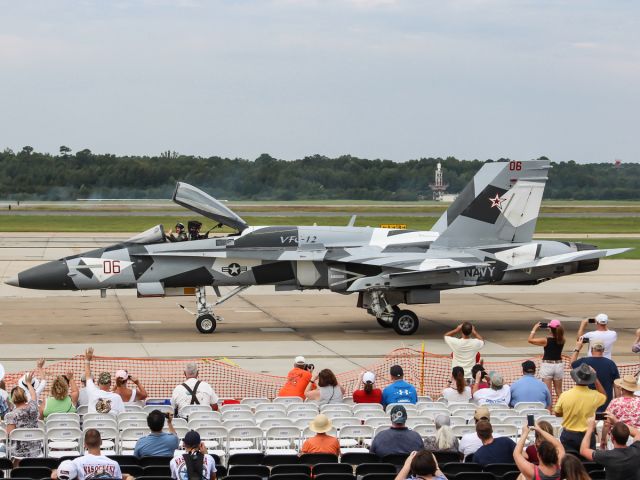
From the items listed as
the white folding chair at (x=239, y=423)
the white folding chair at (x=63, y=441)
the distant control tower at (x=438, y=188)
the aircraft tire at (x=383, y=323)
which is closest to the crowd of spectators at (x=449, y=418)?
the white folding chair at (x=63, y=441)

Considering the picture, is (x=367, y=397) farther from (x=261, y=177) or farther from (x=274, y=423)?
(x=261, y=177)

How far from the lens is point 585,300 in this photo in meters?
32.8

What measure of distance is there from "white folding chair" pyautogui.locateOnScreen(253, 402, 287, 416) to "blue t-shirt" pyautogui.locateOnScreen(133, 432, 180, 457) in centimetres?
274

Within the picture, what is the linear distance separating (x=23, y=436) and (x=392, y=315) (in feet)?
50.3

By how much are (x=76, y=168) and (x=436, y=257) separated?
96.3 meters

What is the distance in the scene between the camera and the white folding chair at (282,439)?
11.7 m

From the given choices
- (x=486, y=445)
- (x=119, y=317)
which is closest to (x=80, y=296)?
(x=119, y=317)

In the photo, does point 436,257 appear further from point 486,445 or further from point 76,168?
point 76,168

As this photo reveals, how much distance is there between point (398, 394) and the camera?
14.4 metres

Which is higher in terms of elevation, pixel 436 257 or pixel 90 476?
pixel 436 257

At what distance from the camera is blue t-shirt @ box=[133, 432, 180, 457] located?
1044 cm

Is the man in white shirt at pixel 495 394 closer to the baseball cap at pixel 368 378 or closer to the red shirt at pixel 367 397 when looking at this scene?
the red shirt at pixel 367 397

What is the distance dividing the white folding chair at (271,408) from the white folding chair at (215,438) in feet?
4.60

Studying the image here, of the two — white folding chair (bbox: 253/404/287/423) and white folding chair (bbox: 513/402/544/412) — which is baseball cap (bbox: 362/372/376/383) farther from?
white folding chair (bbox: 513/402/544/412)
